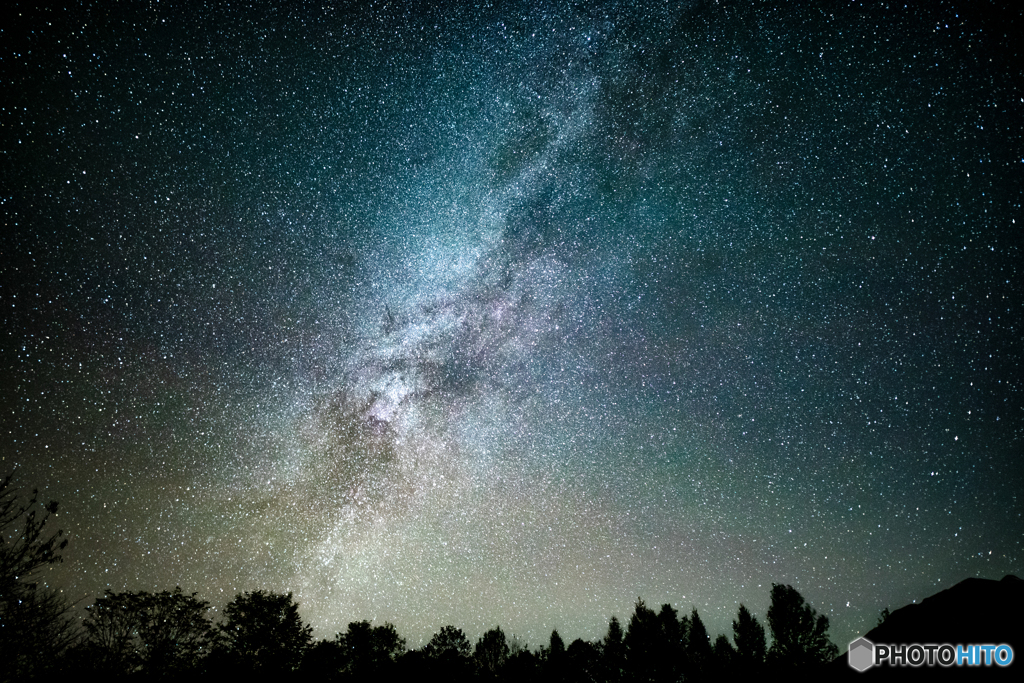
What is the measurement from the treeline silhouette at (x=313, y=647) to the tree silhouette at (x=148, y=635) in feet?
0.19

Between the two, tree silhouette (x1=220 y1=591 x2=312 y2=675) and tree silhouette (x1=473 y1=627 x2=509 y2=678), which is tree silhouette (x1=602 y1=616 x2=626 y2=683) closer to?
tree silhouette (x1=473 y1=627 x2=509 y2=678)

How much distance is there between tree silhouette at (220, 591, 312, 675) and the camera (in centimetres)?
3380

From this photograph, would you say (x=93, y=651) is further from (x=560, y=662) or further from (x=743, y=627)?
(x=743, y=627)

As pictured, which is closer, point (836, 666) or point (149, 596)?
point (836, 666)

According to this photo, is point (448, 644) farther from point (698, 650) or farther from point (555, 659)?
point (698, 650)

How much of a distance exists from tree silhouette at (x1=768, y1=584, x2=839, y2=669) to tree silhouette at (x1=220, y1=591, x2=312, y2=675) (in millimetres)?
45050

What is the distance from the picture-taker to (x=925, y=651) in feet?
47.1

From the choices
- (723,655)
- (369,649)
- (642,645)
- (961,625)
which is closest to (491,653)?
(369,649)

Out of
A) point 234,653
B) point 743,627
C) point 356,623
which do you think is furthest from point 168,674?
point 743,627

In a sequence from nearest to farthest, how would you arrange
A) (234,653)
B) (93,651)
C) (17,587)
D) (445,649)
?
(17,587) < (93,651) < (234,653) < (445,649)

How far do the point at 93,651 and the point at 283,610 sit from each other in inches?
720

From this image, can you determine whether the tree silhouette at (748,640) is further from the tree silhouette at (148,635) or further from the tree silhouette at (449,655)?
the tree silhouette at (148,635)

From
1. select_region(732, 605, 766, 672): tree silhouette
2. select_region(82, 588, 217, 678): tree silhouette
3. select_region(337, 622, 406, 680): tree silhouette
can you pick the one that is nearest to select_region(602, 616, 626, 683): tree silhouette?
select_region(732, 605, 766, 672): tree silhouette

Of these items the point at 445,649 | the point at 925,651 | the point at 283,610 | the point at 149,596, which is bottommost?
the point at 445,649
